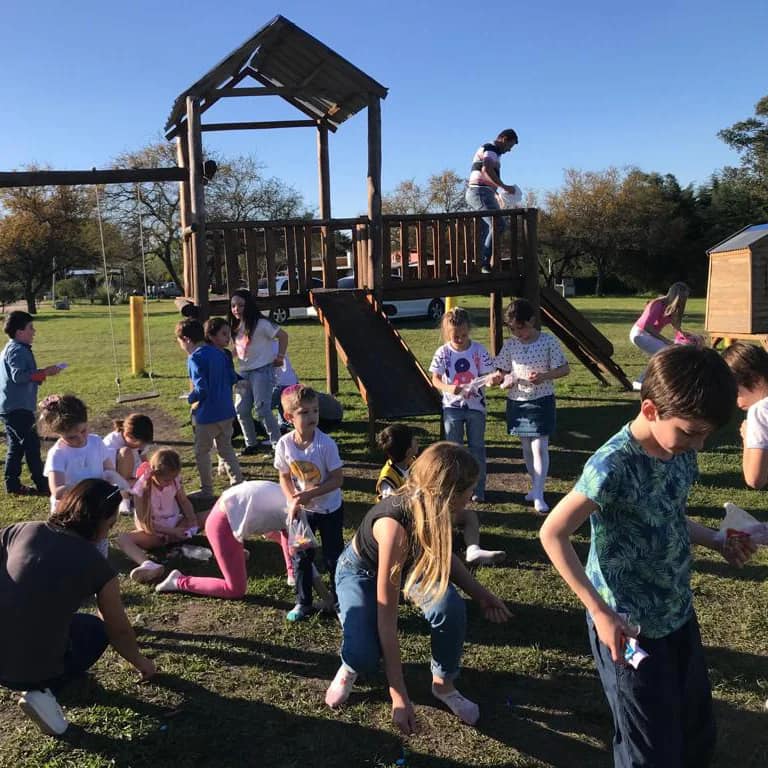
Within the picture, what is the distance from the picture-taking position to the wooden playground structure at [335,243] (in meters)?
8.16

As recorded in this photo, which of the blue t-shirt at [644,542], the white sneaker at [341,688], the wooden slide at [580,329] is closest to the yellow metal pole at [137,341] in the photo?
the wooden slide at [580,329]

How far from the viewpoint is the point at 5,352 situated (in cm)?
634

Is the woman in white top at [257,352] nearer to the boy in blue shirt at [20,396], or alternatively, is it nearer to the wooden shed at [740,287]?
the boy in blue shirt at [20,396]

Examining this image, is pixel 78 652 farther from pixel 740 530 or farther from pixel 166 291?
pixel 166 291

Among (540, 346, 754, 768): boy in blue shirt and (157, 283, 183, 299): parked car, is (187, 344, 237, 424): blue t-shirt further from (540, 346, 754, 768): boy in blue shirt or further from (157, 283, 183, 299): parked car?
(157, 283, 183, 299): parked car

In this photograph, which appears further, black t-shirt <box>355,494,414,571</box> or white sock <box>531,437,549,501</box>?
white sock <box>531,437,549,501</box>

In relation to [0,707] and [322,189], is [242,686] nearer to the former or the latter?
[0,707]

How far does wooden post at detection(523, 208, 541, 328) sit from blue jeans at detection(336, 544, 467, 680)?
734 cm

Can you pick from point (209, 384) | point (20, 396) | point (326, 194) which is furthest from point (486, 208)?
point (20, 396)

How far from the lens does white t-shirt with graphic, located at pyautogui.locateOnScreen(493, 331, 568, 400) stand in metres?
5.55

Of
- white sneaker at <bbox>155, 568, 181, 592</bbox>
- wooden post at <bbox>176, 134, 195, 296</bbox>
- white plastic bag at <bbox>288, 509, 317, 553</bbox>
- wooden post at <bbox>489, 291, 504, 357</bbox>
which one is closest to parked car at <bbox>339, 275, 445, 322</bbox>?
wooden post at <bbox>489, 291, 504, 357</bbox>

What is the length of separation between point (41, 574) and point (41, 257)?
44.7m

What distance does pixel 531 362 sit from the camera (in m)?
5.59

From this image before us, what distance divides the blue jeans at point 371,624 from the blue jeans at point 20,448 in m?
4.50
